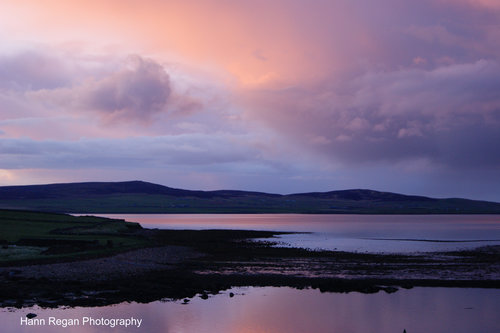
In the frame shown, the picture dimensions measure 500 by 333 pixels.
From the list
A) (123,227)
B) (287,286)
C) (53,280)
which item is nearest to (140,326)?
(53,280)

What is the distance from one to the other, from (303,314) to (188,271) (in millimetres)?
15982

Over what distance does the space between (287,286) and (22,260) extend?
2105 cm

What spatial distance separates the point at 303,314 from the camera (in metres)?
33.1

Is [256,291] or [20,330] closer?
[20,330]

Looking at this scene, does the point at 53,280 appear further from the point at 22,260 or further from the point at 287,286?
the point at 287,286

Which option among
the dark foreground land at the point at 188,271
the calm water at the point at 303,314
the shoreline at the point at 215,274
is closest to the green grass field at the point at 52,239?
the dark foreground land at the point at 188,271

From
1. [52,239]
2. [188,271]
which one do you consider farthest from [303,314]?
[52,239]

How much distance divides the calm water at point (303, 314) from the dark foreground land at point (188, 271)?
164cm

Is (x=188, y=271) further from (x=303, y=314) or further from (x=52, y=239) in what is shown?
(x=52, y=239)

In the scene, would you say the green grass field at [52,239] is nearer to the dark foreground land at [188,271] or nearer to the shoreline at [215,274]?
the dark foreground land at [188,271]

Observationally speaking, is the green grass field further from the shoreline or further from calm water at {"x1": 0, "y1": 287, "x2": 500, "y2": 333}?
calm water at {"x1": 0, "y1": 287, "x2": 500, "y2": 333}

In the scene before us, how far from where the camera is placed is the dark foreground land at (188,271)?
3466 cm

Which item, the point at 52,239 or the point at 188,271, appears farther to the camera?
the point at 52,239

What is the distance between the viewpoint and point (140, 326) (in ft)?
94.9
